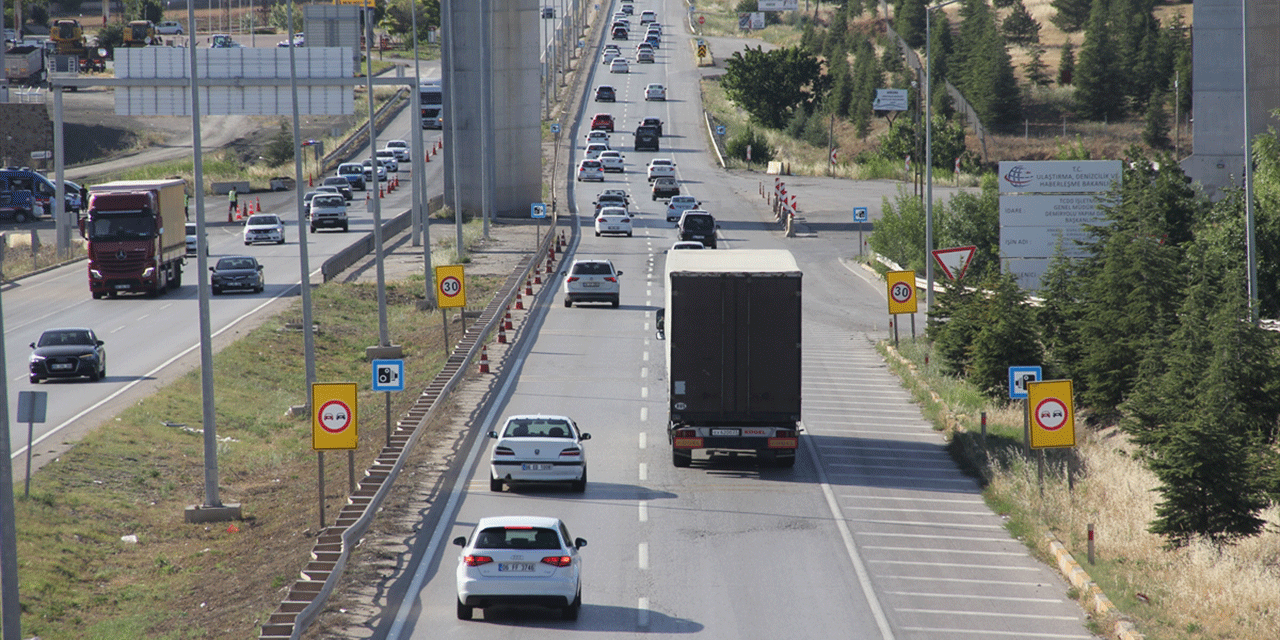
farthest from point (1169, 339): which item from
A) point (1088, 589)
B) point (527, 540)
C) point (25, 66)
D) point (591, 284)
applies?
point (25, 66)

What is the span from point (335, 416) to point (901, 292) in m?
19.7

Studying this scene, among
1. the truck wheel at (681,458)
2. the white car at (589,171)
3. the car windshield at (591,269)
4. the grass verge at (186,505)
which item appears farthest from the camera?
the white car at (589,171)

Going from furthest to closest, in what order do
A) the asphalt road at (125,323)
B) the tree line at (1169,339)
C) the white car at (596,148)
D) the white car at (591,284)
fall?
the white car at (596,148) → the white car at (591,284) → the asphalt road at (125,323) → the tree line at (1169,339)

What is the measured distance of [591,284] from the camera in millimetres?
44906

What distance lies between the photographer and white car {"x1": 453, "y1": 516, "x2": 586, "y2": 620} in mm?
15266

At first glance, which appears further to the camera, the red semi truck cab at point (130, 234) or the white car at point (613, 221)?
the white car at point (613, 221)

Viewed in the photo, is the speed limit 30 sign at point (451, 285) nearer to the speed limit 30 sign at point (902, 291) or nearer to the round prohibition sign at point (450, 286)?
the round prohibition sign at point (450, 286)

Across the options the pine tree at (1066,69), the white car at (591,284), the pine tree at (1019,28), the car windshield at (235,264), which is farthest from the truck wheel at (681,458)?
the pine tree at (1019,28)

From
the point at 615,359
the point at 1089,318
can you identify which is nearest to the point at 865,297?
the point at 615,359

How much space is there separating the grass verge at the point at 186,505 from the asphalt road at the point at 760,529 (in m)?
3.19

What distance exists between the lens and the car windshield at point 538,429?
22.4 meters

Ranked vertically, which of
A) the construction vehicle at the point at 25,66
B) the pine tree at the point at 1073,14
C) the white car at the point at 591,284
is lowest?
the white car at the point at 591,284

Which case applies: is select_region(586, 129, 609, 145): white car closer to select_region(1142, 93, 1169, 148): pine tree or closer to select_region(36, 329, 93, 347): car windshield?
select_region(1142, 93, 1169, 148): pine tree

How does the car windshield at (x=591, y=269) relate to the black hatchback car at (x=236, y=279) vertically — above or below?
above
